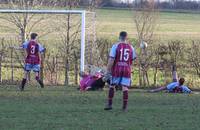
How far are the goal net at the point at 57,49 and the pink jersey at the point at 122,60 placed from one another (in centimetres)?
859

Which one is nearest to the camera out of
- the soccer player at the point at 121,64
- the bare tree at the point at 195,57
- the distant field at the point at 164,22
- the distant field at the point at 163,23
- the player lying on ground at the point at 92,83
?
the soccer player at the point at 121,64

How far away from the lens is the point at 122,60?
15734 millimetres

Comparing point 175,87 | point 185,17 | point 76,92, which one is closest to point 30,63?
point 76,92

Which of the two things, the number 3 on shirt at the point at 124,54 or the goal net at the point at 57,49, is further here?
the goal net at the point at 57,49

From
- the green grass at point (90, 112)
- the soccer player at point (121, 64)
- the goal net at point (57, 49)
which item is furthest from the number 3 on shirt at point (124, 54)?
the goal net at point (57, 49)

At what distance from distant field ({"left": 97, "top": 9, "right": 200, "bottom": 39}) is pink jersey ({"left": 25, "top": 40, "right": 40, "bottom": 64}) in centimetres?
2446

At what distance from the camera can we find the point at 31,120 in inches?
549

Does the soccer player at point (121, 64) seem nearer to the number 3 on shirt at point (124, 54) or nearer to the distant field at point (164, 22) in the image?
the number 3 on shirt at point (124, 54)

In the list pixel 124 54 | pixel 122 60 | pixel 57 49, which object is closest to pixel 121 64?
pixel 122 60

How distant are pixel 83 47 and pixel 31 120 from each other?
1021 centimetres

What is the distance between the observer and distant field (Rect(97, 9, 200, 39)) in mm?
48000

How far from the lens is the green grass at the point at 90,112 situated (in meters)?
13.3

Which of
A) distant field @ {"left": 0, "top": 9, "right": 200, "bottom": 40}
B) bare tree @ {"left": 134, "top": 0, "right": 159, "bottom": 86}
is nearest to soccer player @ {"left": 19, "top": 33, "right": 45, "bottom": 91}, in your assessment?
bare tree @ {"left": 134, "top": 0, "right": 159, "bottom": 86}

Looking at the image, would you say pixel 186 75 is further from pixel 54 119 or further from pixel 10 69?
pixel 54 119
